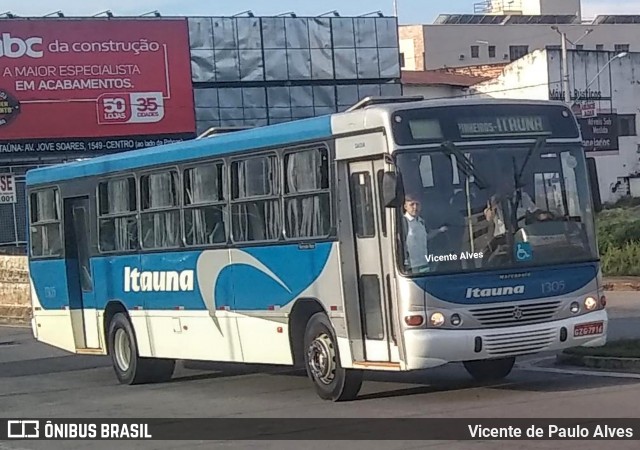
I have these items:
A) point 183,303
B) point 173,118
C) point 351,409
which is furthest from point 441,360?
point 173,118

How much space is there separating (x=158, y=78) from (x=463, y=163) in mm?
46229

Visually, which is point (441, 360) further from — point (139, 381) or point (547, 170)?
point (139, 381)

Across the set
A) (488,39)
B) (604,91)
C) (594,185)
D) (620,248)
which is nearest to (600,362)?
(594,185)

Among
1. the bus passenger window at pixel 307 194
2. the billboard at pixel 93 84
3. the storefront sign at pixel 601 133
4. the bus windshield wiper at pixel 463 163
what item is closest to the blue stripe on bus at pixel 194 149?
the bus passenger window at pixel 307 194

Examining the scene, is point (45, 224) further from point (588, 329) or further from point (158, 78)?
point (158, 78)

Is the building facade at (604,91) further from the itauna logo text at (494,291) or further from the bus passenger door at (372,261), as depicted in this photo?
the itauna logo text at (494,291)

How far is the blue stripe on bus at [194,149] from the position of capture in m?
14.5

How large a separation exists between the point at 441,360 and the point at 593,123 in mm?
48306

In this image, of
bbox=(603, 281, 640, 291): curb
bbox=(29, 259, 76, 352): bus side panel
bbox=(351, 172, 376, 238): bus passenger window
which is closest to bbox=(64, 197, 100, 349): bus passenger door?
bbox=(29, 259, 76, 352): bus side panel

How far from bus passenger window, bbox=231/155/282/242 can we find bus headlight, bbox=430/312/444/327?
8.58ft

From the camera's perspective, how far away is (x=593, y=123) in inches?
2345

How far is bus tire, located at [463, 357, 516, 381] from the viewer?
15.0 metres

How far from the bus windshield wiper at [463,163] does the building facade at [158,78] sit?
144ft

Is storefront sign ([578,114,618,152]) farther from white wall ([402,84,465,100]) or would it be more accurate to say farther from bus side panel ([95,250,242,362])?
bus side panel ([95,250,242,362])
